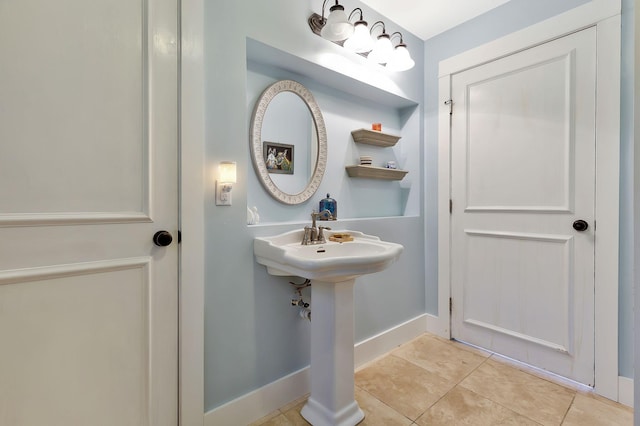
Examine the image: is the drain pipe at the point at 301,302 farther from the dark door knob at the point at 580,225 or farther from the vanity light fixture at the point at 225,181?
the dark door knob at the point at 580,225

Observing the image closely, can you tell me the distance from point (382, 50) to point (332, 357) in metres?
1.87

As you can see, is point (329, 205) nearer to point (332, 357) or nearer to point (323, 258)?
point (323, 258)

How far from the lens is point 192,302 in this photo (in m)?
1.25

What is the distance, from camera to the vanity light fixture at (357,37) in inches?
61.2

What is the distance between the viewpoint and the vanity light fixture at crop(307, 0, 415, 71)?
1556mm

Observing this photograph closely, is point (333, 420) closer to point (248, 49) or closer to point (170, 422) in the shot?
point (170, 422)

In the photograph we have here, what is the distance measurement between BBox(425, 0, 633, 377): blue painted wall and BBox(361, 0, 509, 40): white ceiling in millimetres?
70

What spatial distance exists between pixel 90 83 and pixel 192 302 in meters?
0.93

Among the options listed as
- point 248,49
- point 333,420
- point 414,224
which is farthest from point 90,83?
point 414,224

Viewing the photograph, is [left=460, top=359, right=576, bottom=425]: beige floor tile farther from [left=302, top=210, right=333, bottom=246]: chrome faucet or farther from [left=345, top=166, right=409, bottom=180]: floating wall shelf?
[left=345, top=166, right=409, bottom=180]: floating wall shelf

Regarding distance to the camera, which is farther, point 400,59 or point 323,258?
point 400,59

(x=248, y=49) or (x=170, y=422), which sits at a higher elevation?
(x=248, y=49)

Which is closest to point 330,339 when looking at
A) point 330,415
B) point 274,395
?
point 330,415

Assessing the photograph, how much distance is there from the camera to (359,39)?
67.6 inches
